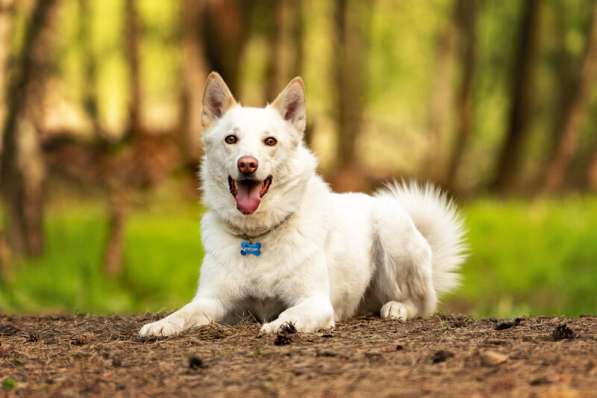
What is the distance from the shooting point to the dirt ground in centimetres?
424

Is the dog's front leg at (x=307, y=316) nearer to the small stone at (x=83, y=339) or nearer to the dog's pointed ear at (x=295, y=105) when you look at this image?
the small stone at (x=83, y=339)

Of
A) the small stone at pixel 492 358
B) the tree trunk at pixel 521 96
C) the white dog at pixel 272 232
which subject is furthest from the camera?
the tree trunk at pixel 521 96

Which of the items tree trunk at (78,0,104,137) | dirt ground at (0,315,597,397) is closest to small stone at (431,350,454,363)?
dirt ground at (0,315,597,397)

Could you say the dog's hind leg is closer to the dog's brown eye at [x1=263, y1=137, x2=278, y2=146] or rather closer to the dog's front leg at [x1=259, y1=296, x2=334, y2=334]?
the dog's front leg at [x1=259, y1=296, x2=334, y2=334]

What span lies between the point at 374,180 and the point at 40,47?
30.3 ft

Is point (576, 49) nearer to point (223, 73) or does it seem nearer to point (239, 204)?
point (223, 73)

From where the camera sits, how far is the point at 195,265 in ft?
46.9

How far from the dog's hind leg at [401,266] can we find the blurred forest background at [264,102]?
3012mm

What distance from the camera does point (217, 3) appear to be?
19.0 m

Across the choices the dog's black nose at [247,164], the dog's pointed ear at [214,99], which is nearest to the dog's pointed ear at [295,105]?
the dog's pointed ear at [214,99]

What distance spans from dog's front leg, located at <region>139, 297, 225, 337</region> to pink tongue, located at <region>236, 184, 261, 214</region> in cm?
65

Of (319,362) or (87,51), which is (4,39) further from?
(87,51)

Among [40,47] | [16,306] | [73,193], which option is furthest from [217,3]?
[16,306]

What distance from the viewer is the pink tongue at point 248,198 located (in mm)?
6148
